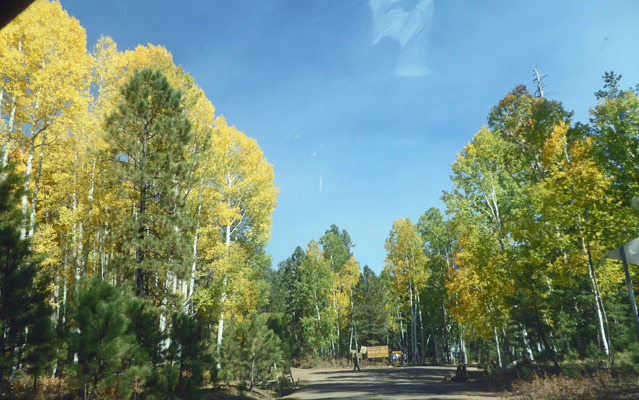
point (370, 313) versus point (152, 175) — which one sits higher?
point (152, 175)

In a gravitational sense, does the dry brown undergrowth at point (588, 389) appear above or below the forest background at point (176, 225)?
below

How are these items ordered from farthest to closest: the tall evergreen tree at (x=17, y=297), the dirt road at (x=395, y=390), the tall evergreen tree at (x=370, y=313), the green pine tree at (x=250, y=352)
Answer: the tall evergreen tree at (x=370, y=313), the green pine tree at (x=250, y=352), the dirt road at (x=395, y=390), the tall evergreen tree at (x=17, y=297)

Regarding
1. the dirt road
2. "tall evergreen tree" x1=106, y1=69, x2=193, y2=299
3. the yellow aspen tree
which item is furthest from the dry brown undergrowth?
the yellow aspen tree

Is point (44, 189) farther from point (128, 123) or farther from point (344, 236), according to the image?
point (344, 236)

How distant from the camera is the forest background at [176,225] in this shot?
9359mm

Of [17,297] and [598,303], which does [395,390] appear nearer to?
[598,303]

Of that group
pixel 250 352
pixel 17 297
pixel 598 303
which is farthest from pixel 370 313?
pixel 17 297

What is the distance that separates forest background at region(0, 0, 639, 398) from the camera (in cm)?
936

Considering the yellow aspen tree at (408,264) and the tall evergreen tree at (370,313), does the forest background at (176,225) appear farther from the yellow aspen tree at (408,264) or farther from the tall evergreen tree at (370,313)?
the tall evergreen tree at (370,313)

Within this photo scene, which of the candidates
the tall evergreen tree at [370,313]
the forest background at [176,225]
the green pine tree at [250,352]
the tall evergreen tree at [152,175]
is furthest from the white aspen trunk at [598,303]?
the tall evergreen tree at [370,313]

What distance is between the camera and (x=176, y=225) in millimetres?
13852

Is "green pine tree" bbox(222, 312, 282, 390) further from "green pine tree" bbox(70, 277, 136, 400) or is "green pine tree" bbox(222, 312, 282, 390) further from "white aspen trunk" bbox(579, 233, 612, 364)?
"white aspen trunk" bbox(579, 233, 612, 364)

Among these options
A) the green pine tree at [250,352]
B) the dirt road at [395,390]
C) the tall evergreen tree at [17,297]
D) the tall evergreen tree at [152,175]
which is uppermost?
the tall evergreen tree at [152,175]

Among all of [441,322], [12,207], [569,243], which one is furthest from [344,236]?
[12,207]
